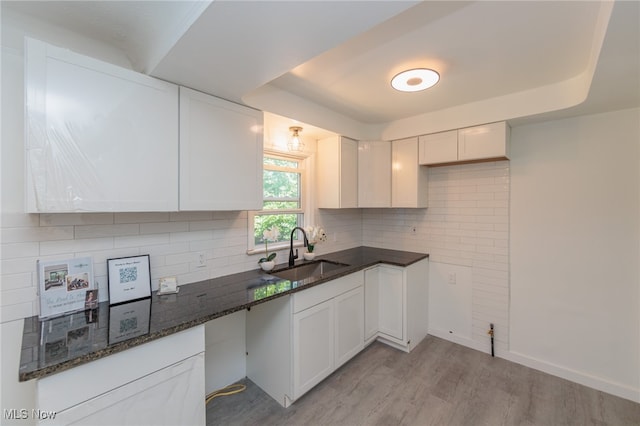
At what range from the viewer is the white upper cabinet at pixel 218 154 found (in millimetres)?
1662

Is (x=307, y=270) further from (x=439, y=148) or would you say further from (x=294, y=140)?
(x=439, y=148)

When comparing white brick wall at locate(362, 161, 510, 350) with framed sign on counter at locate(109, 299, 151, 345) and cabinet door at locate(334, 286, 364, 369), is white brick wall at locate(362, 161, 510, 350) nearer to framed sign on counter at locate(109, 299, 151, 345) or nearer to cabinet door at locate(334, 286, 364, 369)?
cabinet door at locate(334, 286, 364, 369)

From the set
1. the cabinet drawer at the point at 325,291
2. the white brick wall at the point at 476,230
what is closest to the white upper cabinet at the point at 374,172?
the white brick wall at the point at 476,230

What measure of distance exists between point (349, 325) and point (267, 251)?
3.35ft

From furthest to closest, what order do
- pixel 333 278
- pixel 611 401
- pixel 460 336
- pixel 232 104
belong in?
pixel 460 336 < pixel 333 278 < pixel 611 401 < pixel 232 104

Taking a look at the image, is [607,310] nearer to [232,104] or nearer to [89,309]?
[232,104]

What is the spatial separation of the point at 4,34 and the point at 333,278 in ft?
7.75

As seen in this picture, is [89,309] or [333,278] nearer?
[89,309]

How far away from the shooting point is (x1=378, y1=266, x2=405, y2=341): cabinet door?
8.89 feet

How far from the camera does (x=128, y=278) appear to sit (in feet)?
5.36

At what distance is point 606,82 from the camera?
1.69 m

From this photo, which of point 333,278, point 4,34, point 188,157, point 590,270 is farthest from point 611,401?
point 4,34

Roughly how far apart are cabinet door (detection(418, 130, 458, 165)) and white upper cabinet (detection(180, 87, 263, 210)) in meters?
1.75

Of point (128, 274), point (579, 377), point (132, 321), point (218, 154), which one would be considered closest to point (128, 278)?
point (128, 274)
